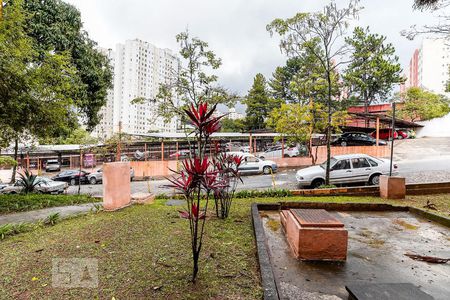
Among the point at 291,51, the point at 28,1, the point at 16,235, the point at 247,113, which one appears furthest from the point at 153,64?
the point at 16,235

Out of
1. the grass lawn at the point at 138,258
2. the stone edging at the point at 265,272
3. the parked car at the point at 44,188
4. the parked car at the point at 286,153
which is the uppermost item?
the parked car at the point at 286,153

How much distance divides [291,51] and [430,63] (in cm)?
7065

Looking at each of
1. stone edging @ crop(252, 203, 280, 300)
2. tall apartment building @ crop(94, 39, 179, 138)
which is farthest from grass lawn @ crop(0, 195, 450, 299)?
tall apartment building @ crop(94, 39, 179, 138)

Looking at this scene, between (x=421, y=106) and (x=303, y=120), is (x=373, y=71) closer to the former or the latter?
(x=421, y=106)

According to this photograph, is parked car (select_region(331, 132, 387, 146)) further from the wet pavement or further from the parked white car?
the wet pavement

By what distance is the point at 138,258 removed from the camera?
127 inches

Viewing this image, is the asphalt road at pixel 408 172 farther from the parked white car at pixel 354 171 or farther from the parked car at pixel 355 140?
the parked car at pixel 355 140

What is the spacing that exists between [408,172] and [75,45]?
728 inches

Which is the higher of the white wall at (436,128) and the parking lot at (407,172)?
the white wall at (436,128)

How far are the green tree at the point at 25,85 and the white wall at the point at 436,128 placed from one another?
3660cm

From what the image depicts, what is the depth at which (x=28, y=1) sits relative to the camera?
12.1 m

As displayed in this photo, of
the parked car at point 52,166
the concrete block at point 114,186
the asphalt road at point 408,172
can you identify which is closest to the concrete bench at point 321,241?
the concrete block at point 114,186

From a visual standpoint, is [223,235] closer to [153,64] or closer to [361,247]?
[361,247]

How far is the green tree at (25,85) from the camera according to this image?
7129mm
